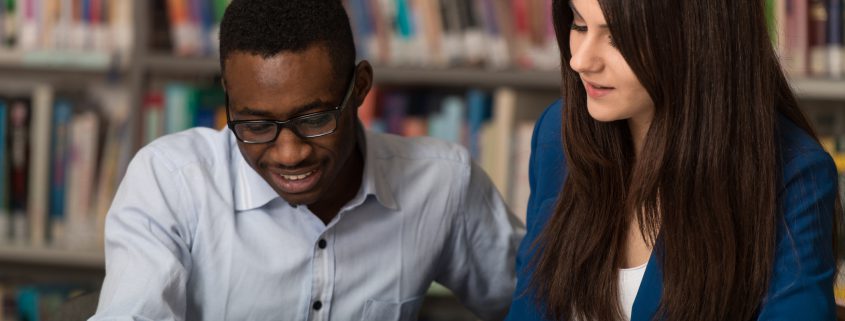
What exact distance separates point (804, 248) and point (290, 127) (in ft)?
2.08

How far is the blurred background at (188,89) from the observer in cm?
238

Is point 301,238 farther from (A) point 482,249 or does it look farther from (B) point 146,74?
(B) point 146,74

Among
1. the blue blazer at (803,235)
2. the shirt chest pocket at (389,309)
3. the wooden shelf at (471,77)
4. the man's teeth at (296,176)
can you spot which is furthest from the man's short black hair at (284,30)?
the wooden shelf at (471,77)

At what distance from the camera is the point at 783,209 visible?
1268 mm

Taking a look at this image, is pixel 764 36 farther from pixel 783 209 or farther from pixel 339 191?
pixel 339 191

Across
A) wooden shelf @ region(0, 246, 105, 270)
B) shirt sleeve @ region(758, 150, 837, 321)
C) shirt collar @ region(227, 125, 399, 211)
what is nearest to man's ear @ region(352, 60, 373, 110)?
shirt collar @ region(227, 125, 399, 211)

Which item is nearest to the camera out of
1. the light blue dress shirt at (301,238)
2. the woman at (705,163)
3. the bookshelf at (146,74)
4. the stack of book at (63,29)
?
the woman at (705,163)

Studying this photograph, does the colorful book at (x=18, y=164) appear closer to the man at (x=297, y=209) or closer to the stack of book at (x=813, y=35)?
the man at (x=297, y=209)

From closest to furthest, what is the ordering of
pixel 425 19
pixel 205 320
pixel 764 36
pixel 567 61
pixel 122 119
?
pixel 764 36 → pixel 567 61 → pixel 205 320 → pixel 425 19 → pixel 122 119

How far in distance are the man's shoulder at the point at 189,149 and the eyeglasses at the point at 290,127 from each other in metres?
0.17

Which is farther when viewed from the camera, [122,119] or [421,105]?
[122,119]

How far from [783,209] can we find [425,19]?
1.26 metres

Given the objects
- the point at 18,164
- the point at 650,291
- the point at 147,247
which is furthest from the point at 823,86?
the point at 18,164

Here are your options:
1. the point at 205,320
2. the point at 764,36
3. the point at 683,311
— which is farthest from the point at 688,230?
the point at 205,320
